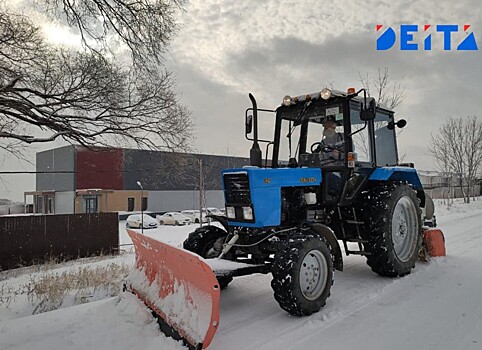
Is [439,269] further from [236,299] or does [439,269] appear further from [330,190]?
[236,299]

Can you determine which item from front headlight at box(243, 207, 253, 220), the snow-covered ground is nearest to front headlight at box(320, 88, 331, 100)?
front headlight at box(243, 207, 253, 220)

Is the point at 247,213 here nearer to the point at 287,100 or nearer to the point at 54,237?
the point at 287,100

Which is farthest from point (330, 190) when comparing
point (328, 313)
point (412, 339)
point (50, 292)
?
point (50, 292)

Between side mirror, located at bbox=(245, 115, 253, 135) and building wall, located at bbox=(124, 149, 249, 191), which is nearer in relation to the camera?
side mirror, located at bbox=(245, 115, 253, 135)

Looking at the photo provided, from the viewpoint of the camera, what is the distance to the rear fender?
182 inches

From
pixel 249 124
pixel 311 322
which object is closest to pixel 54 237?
pixel 249 124

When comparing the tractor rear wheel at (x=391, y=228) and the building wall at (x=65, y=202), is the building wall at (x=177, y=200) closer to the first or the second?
the building wall at (x=65, y=202)

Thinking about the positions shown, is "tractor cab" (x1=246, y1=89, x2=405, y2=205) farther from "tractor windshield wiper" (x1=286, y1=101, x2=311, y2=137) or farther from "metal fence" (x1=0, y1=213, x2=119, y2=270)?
"metal fence" (x1=0, y1=213, x2=119, y2=270)

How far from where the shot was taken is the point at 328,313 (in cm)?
417

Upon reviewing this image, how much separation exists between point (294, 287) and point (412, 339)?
112 cm

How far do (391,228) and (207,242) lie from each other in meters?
2.49

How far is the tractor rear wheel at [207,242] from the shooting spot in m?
5.24

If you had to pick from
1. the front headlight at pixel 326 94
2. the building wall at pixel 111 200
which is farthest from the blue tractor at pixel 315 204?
the building wall at pixel 111 200

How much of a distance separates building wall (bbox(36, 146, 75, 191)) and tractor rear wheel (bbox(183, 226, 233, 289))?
26.7 metres
